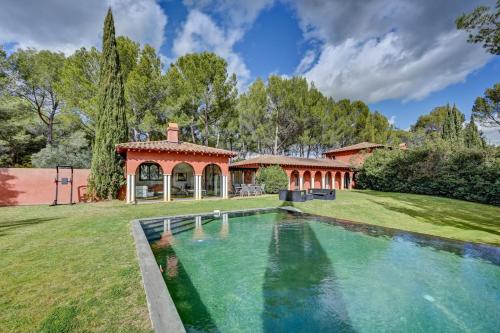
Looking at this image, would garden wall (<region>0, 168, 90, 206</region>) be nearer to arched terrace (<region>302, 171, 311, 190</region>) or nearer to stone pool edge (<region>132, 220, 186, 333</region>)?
stone pool edge (<region>132, 220, 186, 333</region>)

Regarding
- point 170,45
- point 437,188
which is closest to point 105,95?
point 170,45

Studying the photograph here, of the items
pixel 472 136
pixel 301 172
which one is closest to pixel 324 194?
pixel 301 172

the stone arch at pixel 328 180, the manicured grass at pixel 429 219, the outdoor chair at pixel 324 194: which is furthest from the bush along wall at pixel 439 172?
the outdoor chair at pixel 324 194

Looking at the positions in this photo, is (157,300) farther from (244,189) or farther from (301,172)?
(301,172)

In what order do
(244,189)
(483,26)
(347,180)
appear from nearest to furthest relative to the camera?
(483,26)
(244,189)
(347,180)

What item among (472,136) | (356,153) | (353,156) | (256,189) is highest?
(472,136)

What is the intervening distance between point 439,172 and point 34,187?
30.4 meters

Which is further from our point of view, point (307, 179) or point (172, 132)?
point (307, 179)

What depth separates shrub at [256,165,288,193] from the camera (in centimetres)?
2033

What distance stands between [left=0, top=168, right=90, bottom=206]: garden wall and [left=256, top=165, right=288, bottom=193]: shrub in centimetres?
1321

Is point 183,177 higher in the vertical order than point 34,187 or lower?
higher

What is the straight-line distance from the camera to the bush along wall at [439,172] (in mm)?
18109

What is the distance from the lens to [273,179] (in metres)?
20.3

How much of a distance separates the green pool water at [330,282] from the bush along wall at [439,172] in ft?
53.2
